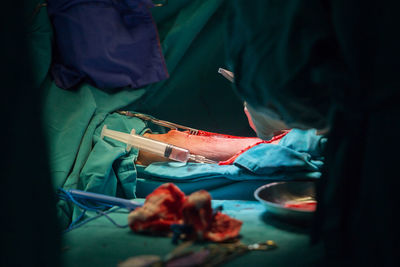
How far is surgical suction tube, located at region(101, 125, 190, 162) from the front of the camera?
1.61 metres

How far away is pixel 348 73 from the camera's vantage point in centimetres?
59

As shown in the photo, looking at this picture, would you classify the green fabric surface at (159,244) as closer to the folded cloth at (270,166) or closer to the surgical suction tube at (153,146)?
the folded cloth at (270,166)

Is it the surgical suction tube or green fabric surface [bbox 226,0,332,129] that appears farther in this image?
the surgical suction tube

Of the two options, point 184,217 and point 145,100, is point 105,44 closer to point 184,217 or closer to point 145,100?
point 145,100

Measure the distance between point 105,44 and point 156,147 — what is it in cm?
68

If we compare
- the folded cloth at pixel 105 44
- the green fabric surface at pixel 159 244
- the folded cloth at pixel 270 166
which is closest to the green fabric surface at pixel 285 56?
the green fabric surface at pixel 159 244

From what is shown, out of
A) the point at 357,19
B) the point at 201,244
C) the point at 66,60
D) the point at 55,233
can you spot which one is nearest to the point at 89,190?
the point at 201,244

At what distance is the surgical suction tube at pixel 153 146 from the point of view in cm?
161

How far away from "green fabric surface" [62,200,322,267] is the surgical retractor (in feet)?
1.81

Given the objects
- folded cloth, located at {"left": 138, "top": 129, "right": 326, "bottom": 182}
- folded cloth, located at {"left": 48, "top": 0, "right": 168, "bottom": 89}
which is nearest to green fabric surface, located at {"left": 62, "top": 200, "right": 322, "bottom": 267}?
folded cloth, located at {"left": 138, "top": 129, "right": 326, "bottom": 182}

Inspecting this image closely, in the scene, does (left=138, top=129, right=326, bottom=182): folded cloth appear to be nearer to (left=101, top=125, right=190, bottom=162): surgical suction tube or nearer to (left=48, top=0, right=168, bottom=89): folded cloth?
(left=101, top=125, right=190, bottom=162): surgical suction tube

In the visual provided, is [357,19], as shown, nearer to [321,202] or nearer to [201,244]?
[321,202]

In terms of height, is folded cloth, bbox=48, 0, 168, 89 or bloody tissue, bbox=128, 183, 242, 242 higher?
folded cloth, bbox=48, 0, 168, 89

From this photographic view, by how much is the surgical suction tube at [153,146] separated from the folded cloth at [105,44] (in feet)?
1.42
